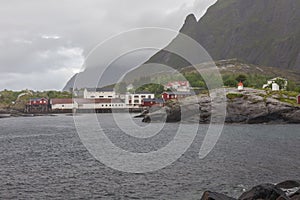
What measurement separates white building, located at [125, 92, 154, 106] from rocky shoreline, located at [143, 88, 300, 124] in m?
75.1

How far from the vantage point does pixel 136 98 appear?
18312cm

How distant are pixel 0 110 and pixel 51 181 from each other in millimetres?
168042

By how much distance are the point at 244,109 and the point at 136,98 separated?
93275 millimetres

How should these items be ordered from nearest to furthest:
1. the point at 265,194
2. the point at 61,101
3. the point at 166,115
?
the point at 265,194 < the point at 166,115 < the point at 61,101

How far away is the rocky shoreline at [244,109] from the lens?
9206cm

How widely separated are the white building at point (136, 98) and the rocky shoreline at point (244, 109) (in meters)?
75.1

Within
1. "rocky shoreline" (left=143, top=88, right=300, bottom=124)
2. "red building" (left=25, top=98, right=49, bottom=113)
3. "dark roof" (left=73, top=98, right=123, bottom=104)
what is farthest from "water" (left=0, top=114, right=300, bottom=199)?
"red building" (left=25, top=98, right=49, bottom=113)

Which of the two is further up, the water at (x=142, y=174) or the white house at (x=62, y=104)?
the white house at (x=62, y=104)

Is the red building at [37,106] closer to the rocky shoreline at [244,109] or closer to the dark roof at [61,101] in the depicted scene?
the dark roof at [61,101]

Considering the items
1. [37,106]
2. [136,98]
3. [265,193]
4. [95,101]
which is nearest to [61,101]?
[37,106]

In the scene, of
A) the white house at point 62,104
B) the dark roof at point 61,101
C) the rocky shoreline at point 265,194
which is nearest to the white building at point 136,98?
the white house at point 62,104

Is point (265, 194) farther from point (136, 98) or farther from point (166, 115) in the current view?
point (136, 98)

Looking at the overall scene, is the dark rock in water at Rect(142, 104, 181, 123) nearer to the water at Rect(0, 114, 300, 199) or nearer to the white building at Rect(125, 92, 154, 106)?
the water at Rect(0, 114, 300, 199)

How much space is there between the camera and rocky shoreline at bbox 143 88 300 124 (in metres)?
92.1
